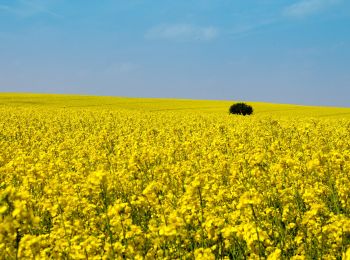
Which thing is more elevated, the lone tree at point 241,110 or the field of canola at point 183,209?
the lone tree at point 241,110

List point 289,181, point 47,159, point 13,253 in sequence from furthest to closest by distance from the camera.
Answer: point 47,159
point 289,181
point 13,253

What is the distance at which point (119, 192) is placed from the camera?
33.4ft

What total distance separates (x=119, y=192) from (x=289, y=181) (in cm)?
367

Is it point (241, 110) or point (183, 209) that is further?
point (241, 110)

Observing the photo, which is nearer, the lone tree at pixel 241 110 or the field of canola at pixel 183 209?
the field of canola at pixel 183 209

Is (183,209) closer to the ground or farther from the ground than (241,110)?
closer to the ground

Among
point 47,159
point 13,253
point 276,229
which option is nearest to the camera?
point 13,253

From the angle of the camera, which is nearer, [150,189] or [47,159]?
[150,189]

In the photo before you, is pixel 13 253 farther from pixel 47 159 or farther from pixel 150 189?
pixel 47 159

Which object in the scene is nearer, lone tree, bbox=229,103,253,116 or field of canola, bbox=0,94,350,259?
field of canola, bbox=0,94,350,259

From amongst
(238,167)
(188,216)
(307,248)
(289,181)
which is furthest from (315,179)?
(188,216)

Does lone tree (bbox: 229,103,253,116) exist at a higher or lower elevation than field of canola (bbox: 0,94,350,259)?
higher

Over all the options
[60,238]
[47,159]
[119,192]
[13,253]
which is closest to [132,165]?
[119,192]

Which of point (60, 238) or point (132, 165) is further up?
point (132, 165)
